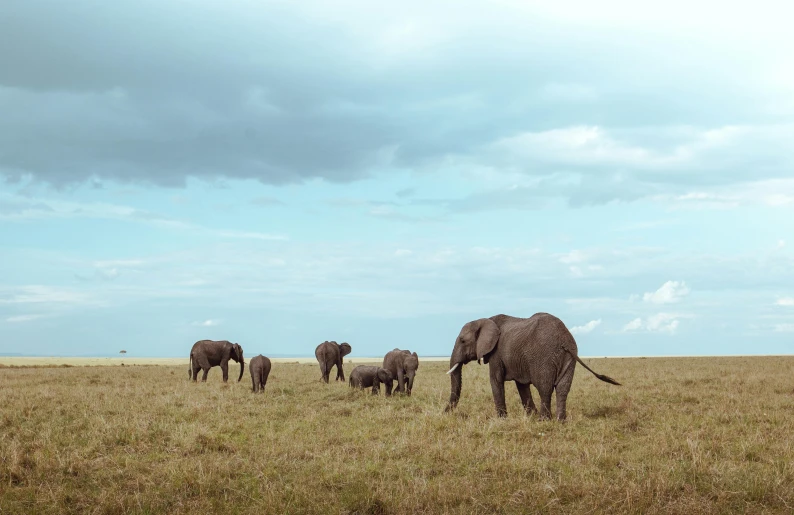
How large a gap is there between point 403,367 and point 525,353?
29.4 ft

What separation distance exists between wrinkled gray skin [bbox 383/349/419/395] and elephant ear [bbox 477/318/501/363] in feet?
22.0

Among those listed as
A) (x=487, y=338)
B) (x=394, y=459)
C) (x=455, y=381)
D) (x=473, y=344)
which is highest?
(x=487, y=338)

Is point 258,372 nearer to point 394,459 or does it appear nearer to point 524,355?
point 524,355

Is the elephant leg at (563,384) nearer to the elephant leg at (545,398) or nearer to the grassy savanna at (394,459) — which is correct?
the elephant leg at (545,398)

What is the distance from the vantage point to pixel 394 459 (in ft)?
36.1

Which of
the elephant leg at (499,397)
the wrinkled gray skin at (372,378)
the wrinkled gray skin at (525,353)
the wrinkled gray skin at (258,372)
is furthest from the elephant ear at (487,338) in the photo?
the wrinkled gray skin at (258,372)

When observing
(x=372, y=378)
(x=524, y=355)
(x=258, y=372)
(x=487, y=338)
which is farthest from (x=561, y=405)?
(x=258, y=372)

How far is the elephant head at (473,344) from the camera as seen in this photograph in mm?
16062

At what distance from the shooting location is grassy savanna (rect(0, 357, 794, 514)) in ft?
28.8

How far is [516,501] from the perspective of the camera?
860 centimetres

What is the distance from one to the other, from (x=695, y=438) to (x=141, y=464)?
A: 10.5 meters

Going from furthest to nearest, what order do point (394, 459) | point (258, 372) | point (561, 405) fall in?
point (258, 372)
point (561, 405)
point (394, 459)

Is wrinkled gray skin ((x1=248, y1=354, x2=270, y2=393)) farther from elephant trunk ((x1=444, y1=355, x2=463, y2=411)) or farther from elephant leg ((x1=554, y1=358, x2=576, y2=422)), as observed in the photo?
elephant leg ((x1=554, y1=358, x2=576, y2=422))

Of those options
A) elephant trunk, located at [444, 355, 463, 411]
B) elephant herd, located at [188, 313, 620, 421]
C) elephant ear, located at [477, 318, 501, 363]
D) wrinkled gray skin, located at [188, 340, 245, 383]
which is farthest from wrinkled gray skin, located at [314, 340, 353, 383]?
elephant ear, located at [477, 318, 501, 363]
